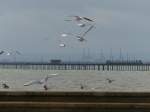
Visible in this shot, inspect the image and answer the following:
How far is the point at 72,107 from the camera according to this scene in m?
13.5

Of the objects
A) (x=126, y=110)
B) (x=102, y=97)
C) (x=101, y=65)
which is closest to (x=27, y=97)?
(x=102, y=97)

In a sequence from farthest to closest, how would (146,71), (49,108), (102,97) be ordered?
(146,71)
(102,97)
(49,108)

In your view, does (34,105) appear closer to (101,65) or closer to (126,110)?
(126,110)

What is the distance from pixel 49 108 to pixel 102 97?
216cm

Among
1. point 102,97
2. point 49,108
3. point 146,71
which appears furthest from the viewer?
point 146,71

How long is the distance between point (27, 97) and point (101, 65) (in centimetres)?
16702

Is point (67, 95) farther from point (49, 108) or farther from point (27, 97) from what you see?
point (49, 108)

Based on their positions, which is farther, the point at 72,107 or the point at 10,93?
the point at 10,93

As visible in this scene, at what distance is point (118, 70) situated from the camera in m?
186

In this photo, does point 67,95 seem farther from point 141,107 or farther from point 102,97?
point 141,107

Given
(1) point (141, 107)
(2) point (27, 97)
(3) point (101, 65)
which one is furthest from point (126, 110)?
(3) point (101, 65)

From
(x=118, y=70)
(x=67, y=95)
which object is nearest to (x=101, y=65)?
(x=118, y=70)

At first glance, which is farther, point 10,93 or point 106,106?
point 10,93

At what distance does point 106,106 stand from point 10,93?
10.0 feet
